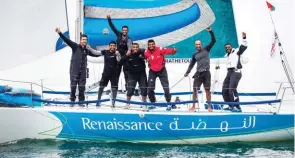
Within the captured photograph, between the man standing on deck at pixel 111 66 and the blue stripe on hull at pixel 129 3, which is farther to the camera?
the blue stripe on hull at pixel 129 3

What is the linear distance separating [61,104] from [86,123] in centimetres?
72

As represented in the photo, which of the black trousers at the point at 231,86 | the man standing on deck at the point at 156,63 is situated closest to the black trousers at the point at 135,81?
the man standing on deck at the point at 156,63

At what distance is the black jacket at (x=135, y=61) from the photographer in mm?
8117

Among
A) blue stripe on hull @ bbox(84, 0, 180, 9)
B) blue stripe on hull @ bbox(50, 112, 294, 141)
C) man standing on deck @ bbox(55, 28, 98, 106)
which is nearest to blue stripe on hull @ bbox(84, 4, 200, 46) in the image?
blue stripe on hull @ bbox(84, 0, 180, 9)

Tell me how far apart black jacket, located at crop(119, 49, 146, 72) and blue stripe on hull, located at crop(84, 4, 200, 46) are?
1.15 metres

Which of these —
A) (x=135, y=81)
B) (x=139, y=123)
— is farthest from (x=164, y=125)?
(x=135, y=81)

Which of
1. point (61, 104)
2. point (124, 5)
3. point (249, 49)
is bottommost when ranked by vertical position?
point (61, 104)

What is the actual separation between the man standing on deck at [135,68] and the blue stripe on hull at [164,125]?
389 millimetres

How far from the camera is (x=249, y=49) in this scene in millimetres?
9836

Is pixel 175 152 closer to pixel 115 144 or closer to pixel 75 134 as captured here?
pixel 115 144

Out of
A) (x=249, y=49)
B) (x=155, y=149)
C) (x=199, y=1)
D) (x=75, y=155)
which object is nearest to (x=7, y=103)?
(x=75, y=155)

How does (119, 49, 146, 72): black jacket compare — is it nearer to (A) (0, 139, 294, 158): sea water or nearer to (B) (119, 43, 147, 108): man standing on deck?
(B) (119, 43, 147, 108): man standing on deck

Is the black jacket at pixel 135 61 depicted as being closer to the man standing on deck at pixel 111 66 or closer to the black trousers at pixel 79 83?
the man standing on deck at pixel 111 66

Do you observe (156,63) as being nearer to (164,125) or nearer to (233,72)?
(164,125)
